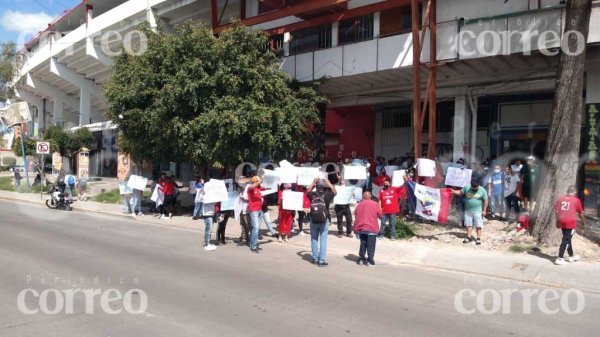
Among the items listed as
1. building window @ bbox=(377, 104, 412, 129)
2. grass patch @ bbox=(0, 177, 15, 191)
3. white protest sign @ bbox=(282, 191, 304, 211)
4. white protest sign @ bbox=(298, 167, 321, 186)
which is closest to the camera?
white protest sign @ bbox=(282, 191, 304, 211)

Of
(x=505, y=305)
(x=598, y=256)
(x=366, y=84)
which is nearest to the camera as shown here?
(x=505, y=305)

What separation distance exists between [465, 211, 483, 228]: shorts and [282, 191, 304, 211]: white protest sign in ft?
12.9

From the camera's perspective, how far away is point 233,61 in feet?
51.8

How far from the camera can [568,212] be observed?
8.95m

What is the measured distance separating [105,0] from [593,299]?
32808 mm

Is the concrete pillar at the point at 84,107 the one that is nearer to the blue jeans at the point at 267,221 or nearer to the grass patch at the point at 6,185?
the grass patch at the point at 6,185

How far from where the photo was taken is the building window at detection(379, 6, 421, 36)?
17.7 meters

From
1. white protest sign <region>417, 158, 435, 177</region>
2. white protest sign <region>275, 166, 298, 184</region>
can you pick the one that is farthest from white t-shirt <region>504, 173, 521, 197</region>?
white protest sign <region>275, 166, 298, 184</region>

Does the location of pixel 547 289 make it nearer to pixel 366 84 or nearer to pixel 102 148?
pixel 366 84

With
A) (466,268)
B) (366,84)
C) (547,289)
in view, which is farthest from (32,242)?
(366,84)

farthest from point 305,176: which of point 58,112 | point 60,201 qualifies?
point 58,112

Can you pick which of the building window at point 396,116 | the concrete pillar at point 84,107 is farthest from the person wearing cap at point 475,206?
the concrete pillar at point 84,107

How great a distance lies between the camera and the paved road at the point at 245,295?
5.31 m

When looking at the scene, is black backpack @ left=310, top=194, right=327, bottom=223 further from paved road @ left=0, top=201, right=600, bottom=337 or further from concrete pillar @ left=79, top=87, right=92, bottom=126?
concrete pillar @ left=79, top=87, right=92, bottom=126
